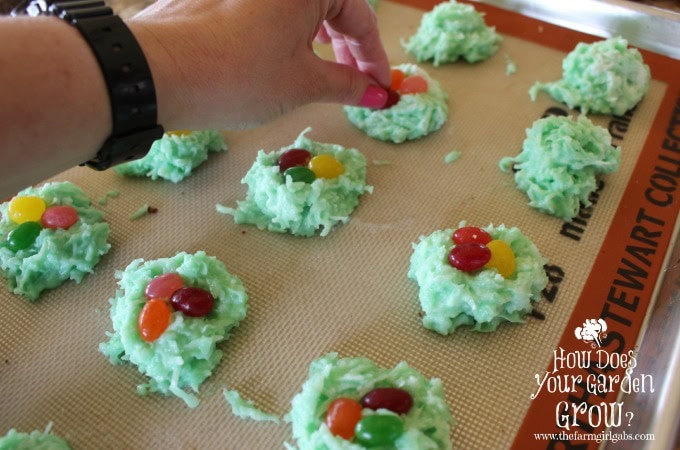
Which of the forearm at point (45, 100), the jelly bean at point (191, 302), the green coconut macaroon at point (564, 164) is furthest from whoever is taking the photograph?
the green coconut macaroon at point (564, 164)

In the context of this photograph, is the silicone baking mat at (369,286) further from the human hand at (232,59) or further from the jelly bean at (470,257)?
the human hand at (232,59)

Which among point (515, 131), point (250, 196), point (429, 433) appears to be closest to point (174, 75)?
point (250, 196)

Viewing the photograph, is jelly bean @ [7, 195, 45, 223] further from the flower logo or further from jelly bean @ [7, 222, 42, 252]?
the flower logo

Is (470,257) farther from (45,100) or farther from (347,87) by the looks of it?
(45,100)

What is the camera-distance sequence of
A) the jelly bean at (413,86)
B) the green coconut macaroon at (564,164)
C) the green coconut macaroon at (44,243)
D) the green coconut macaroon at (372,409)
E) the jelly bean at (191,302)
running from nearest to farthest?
1. the green coconut macaroon at (372,409)
2. the jelly bean at (191,302)
3. the green coconut macaroon at (44,243)
4. the green coconut macaroon at (564,164)
5. the jelly bean at (413,86)

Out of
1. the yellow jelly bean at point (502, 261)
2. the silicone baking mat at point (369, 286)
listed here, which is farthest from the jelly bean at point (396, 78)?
the yellow jelly bean at point (502, 261)

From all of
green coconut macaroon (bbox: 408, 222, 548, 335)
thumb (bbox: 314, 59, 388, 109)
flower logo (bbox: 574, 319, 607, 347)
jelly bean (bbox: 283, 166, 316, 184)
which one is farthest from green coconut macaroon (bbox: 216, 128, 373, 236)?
flower logo (bbox: 574, 319, 607, 347)
